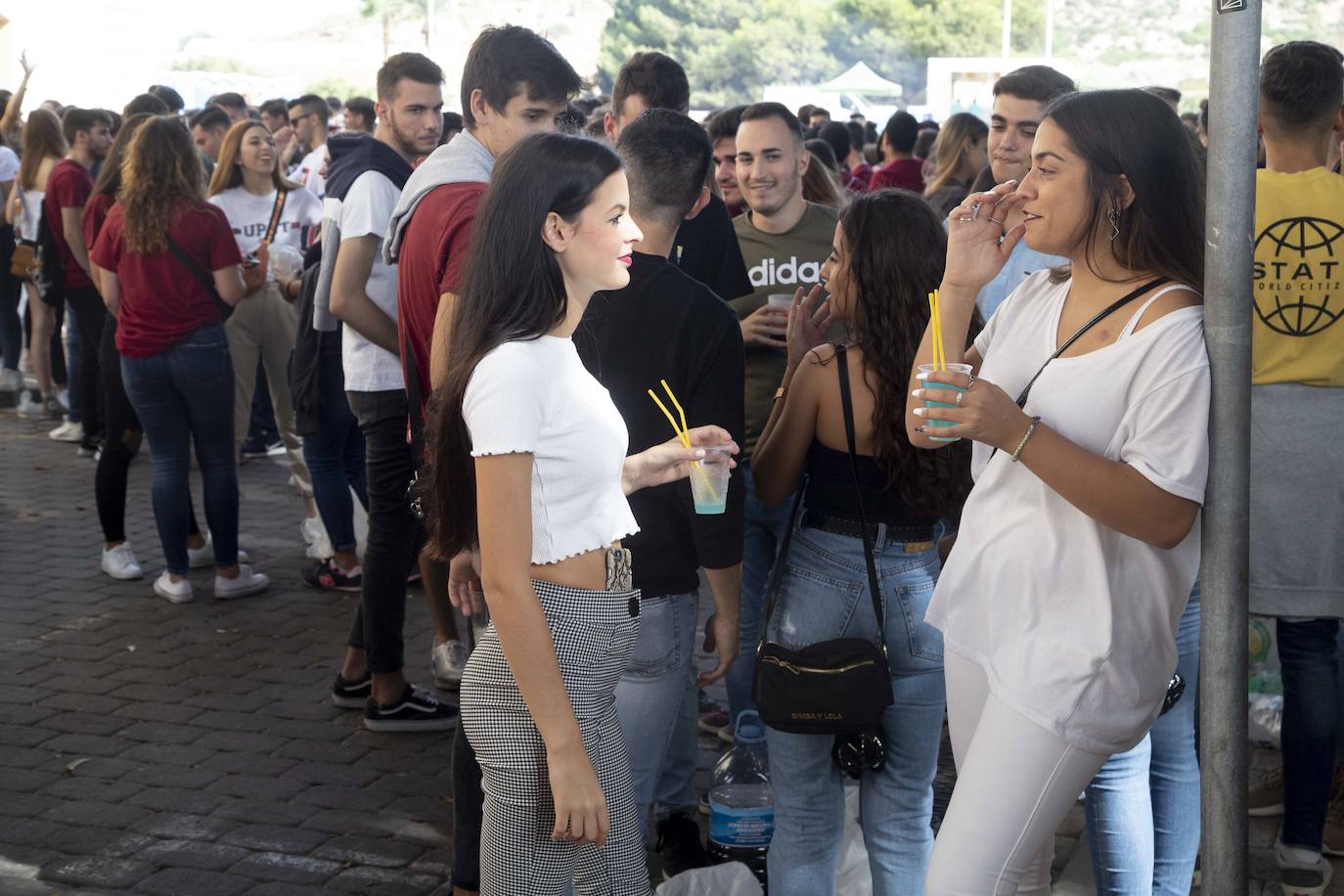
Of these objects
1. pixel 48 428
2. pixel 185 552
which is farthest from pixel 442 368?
pixel 48 428

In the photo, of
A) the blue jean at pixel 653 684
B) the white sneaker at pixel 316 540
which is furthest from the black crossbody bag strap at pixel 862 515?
the white sneaker at pixel 316 540

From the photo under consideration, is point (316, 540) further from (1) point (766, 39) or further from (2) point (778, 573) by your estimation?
(1) point (766, 39)

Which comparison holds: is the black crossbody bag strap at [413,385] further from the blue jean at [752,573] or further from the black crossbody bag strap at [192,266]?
the black crossbody bag strap at [192,266]

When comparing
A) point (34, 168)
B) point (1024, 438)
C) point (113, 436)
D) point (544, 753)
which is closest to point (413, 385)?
point (544, 753)

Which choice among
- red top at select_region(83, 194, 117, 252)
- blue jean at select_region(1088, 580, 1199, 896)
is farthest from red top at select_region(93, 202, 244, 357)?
blue jean at select_region(1088, 580, 1199, 896)

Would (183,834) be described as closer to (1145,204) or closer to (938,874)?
(938,874)

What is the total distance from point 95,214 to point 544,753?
221 inches

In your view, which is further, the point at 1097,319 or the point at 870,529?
the point at 870,529

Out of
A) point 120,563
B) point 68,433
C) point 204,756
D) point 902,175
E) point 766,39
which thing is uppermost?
point 766,39

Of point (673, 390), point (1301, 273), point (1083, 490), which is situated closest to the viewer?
point (1083, 490)

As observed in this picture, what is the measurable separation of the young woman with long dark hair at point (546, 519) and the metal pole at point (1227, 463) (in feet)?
3.24

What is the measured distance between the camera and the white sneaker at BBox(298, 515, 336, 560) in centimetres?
678

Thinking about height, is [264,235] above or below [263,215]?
below

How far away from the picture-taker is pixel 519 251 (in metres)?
2.40
